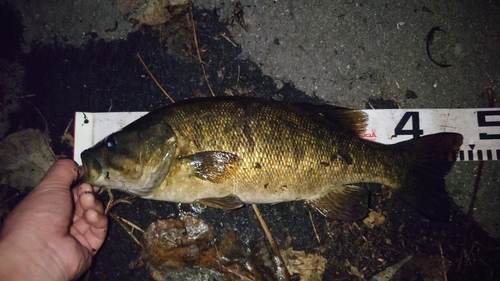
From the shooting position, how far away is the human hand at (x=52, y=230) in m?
2.48

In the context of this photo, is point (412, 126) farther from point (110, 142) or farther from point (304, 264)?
point (110, 142)

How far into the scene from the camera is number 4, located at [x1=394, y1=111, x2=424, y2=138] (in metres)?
3.25

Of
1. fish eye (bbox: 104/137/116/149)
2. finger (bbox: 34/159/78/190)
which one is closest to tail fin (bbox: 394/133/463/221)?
fish eye (bbox: 104/137/116/149)

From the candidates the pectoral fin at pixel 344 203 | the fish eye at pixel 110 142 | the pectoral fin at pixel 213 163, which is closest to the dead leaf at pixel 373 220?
the pectoral fin at pixel 344 203

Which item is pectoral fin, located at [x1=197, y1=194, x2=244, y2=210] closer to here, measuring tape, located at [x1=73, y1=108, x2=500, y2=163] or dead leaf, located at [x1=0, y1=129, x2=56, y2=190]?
measuring tape, located at [x1=73, y1=108, x2=500, y2=163]

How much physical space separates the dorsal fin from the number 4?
513 mm

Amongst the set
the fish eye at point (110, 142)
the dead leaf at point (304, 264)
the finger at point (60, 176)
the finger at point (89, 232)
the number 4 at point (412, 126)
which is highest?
the number 4 at point (412, 126)

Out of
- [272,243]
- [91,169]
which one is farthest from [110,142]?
[272,243]

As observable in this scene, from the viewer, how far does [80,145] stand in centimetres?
314

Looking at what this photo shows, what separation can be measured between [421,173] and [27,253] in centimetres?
338

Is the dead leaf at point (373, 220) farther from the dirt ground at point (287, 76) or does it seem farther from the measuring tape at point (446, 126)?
the measuring tape at point (446, 126)

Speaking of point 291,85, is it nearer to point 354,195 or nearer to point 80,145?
point 354,195

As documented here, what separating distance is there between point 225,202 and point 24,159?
2141mm

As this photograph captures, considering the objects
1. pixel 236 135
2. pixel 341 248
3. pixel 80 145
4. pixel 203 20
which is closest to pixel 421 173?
pixel 341 248
